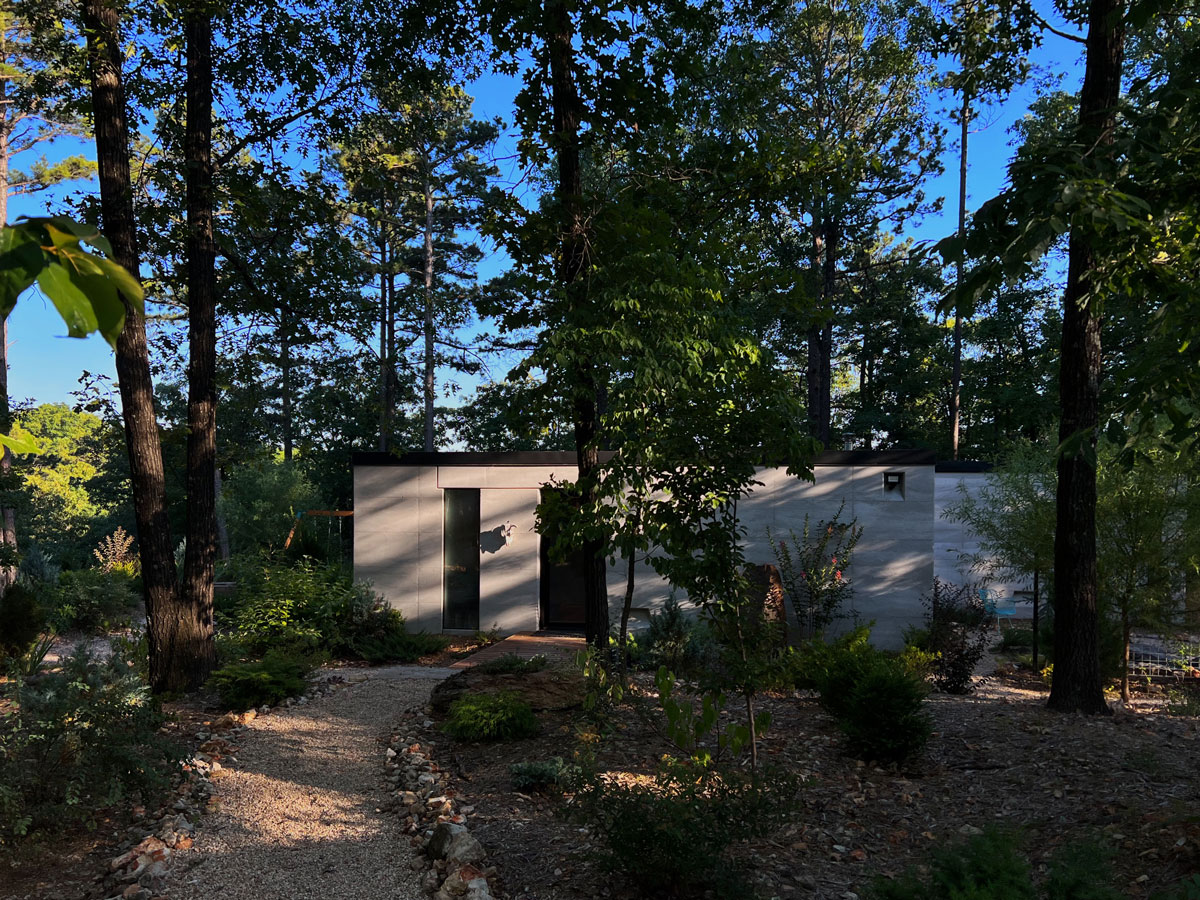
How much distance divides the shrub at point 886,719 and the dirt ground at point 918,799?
13 centimetres

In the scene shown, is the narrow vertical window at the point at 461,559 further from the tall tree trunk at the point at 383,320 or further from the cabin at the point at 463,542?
the tall tree trunk at the point at 383,320

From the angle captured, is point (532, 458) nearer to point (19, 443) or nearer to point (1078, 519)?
point (1078, 519)

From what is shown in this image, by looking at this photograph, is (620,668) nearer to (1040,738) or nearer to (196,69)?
(1040,738)

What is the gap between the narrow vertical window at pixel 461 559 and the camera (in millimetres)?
10922

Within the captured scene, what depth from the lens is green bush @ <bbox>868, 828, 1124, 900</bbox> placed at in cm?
242

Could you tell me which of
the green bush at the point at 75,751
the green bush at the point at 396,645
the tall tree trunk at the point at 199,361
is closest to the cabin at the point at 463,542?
the green bush at the point at 396,645

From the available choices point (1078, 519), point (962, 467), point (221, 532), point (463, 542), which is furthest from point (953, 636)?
point (221, 532)

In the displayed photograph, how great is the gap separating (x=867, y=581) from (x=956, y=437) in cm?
1159

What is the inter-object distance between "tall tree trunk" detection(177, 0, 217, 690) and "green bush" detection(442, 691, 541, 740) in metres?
2.93

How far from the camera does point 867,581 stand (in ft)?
31.3

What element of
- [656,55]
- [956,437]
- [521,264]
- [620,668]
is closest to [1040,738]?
[620,668]

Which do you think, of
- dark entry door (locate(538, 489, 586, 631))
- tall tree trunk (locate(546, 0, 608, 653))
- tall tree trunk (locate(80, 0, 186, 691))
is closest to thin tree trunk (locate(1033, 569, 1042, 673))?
dark entry door (locate(538, 489, 586, 631))

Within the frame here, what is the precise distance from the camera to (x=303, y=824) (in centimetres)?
419

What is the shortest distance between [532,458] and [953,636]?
18.5 ft
